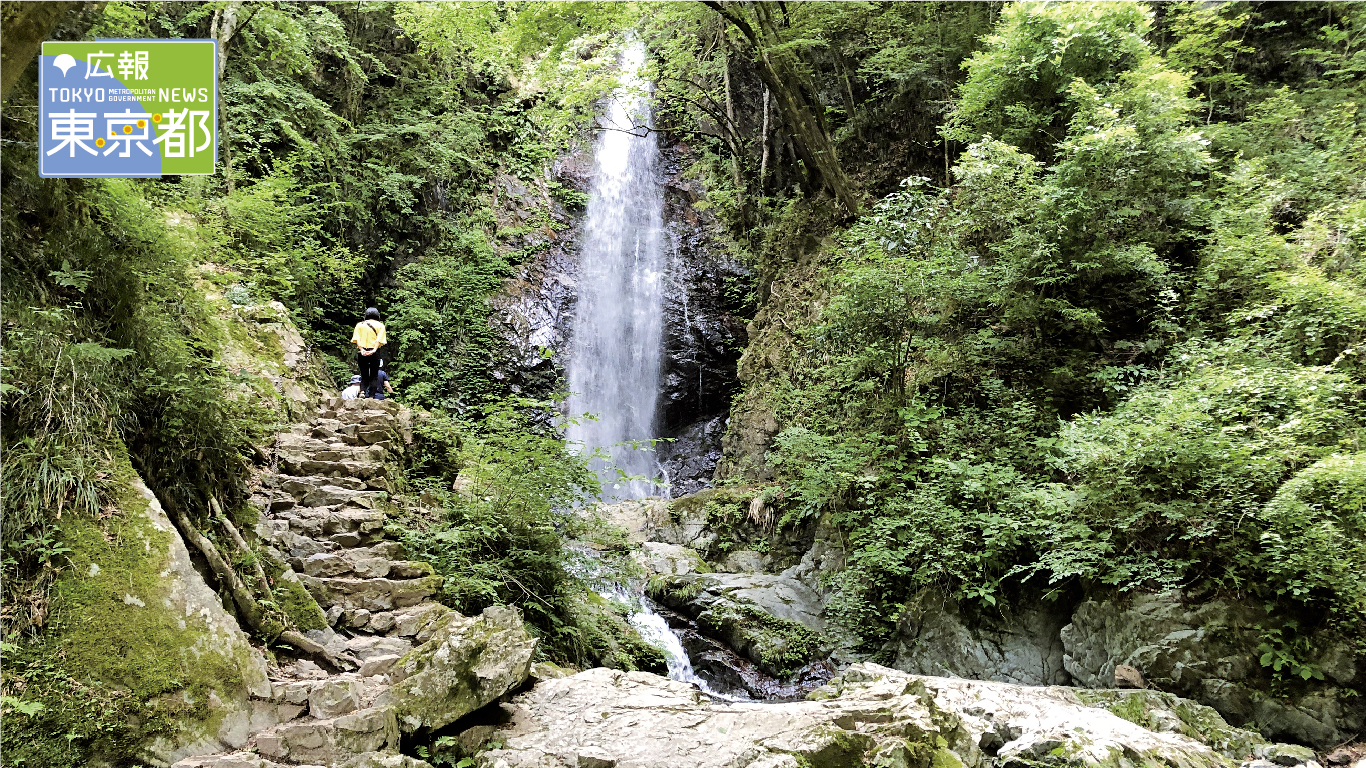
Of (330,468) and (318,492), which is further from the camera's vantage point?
(330,468)

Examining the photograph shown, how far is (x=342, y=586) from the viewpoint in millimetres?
4855

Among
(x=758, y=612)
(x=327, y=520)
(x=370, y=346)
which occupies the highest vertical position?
(x=370, y=346)

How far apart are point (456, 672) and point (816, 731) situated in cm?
220

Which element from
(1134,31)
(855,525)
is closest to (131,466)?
(855,525)

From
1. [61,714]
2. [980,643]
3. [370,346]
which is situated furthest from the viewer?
[370,346]

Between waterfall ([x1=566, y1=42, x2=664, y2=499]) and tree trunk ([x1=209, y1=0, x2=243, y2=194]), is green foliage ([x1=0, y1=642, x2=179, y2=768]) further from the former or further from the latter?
waterfall ([x1=566, y1=42, x2=664, y2=499])

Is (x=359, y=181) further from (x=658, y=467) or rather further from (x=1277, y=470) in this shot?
(x=1277, y=470)

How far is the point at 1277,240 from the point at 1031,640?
16.8ft

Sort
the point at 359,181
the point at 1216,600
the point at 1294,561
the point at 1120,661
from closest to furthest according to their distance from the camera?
the point at 1294,561 < the point at 1216,600 < the point at 1120,661 < the point at 359,181

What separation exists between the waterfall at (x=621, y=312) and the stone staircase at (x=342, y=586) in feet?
26.6

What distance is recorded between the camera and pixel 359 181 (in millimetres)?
13438

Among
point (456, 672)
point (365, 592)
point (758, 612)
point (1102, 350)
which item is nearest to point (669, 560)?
point (758, 612)

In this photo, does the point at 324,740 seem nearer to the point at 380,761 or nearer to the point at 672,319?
the point at 380,761

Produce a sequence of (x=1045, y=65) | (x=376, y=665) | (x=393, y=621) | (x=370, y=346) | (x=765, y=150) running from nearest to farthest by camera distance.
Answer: (x=376, y=665), (x=393, y=621), (x=370, y=346), (x=1045, y=65), (x=765, y=150)
